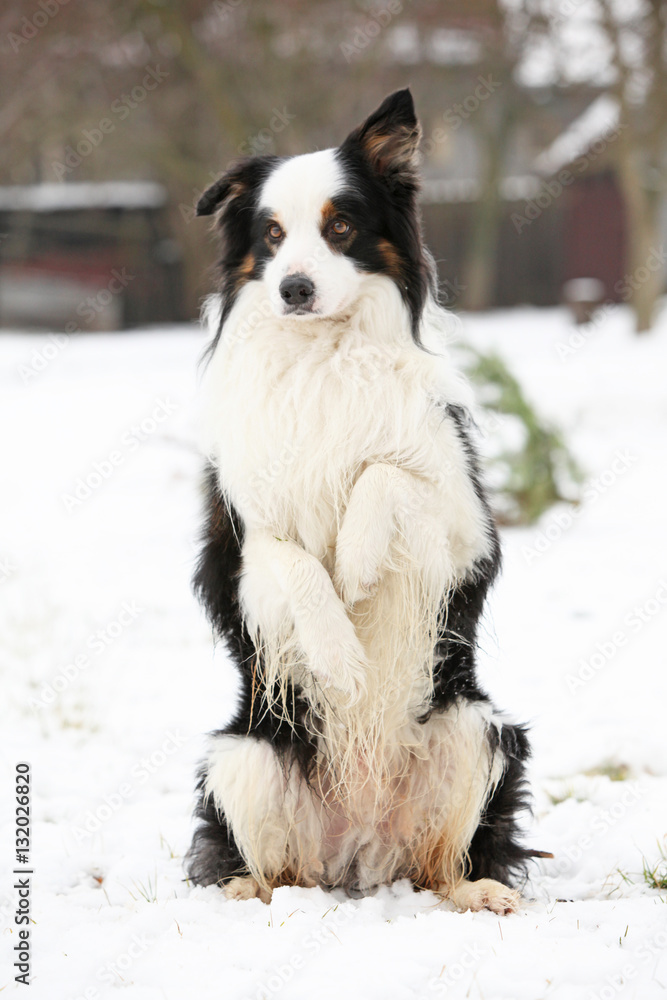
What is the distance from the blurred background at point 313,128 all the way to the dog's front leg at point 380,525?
5.87 metres

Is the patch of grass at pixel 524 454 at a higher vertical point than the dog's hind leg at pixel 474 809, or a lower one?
higher

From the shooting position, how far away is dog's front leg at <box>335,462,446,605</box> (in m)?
2.71

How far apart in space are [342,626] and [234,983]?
3.22ft

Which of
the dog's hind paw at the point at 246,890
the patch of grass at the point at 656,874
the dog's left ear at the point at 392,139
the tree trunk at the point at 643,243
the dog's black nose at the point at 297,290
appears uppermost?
the tree trunk at the point at 643,243

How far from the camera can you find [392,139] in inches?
117

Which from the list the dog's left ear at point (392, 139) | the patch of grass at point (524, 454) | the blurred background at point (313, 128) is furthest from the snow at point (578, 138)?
the dog's left ear at point (392, 139)

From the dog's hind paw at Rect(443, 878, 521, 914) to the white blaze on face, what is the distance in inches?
73.3

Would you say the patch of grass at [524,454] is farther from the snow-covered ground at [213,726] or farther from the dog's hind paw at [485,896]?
the dog's hind paw at [485,896]

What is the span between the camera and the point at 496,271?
25609 millimetres

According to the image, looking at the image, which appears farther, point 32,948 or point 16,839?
point 16,839

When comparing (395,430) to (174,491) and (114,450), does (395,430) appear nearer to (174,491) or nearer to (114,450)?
(174,491)

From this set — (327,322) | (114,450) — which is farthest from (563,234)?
(327,322)

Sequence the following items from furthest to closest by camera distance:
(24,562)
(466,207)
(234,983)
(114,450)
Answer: (466,207), (114,450), (24,562), (234,983)

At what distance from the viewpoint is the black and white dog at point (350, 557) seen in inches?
110
